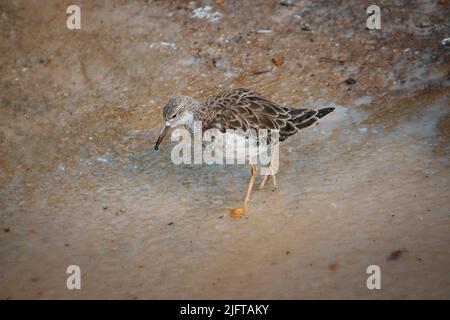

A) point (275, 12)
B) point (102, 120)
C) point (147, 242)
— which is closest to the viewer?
point (147, 242)

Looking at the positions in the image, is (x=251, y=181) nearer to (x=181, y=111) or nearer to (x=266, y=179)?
(x=266, y=179)

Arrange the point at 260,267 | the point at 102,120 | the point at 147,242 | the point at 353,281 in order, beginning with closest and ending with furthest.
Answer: the point at 353,281
the point at 260,267
the point at 147,242
the point at 102,120

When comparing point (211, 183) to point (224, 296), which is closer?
point (224, 296)

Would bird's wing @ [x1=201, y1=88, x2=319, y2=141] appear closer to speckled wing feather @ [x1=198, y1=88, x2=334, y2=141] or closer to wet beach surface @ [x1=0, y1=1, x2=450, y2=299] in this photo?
speckled wing feather @ [x1=198, y1=88, x2=334, y2=141]

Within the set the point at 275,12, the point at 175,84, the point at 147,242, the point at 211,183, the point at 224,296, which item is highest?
the point at 275,12

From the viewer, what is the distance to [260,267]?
20.1ft

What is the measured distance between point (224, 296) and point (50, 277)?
6.52ft

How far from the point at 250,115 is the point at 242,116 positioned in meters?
0.12

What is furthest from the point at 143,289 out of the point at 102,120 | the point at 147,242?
the point at 102,120

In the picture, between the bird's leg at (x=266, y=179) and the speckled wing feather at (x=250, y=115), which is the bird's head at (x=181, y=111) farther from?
the bird's leg at (x=266, y=179)

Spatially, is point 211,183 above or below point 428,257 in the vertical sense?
above

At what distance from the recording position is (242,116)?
288 inches

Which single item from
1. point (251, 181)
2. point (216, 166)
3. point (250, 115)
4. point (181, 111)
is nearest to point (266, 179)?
point (251, 181)
